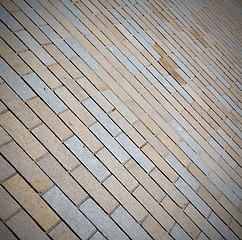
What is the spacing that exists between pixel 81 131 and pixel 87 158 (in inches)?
9.9

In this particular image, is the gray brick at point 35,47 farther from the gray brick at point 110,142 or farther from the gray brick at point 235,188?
the gray brick at point 235,188

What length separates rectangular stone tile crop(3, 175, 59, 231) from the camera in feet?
4.11

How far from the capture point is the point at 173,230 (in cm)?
157

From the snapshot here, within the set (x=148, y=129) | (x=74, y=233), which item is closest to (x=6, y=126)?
(x=74, y=233)

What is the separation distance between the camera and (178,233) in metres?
1.58

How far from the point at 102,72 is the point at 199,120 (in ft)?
4.27

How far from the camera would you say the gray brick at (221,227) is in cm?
173

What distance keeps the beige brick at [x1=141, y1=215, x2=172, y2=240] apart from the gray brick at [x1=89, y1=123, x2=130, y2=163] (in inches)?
20.9

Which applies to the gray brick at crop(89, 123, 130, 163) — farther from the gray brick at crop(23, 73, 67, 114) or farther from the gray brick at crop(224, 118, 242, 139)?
the gray brick at crop(224, 118, 242, 139)

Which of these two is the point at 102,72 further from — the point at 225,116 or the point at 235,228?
the point at 235,228

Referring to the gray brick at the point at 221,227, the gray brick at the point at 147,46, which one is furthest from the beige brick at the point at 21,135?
the gray brick at the point at 147,46

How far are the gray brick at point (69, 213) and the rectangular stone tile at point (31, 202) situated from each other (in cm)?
4

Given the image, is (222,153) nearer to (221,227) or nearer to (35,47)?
(221,227)

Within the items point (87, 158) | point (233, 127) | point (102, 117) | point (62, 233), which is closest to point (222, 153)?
point (233, 127)
